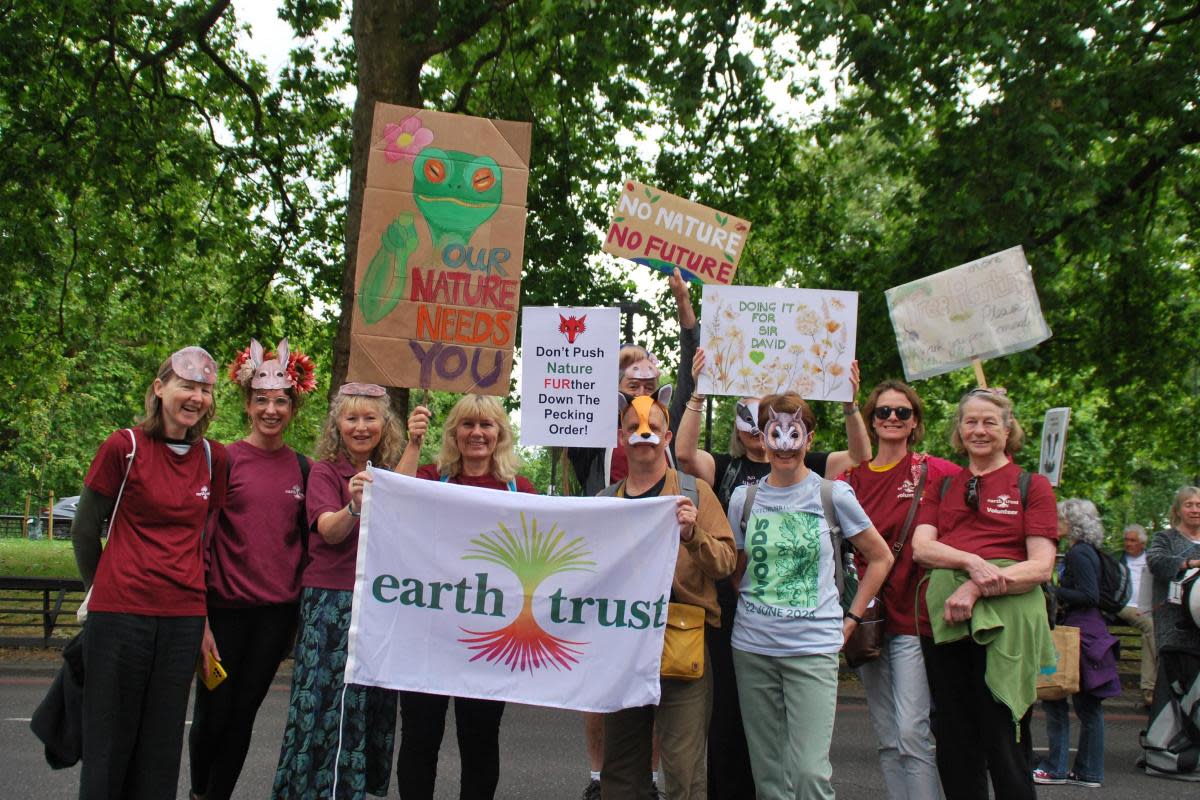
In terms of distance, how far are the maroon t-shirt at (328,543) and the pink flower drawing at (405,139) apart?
1630mm

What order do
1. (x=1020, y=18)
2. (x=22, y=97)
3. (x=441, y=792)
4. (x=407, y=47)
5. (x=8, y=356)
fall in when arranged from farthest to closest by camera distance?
Result: (x=8, y=356) → (x=22, y=97) → (x=407, y=47) → (x=1020, y=18) → (x=441, y=792)

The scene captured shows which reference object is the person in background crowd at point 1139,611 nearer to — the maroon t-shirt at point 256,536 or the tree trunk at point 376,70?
the tree trunk at point 376,70

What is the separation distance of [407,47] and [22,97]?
4988 mm

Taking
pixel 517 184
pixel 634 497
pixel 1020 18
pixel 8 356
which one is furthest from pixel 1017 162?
pixel 8 356

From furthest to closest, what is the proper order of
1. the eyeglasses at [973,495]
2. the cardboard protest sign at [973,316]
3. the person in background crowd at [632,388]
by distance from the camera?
the cardboard protest sign at [973,316]
the person in background crowd at [632,388]
the eyeglasses at [973,495]

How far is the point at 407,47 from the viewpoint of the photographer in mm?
11328

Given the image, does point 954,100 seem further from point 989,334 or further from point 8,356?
point 8,356

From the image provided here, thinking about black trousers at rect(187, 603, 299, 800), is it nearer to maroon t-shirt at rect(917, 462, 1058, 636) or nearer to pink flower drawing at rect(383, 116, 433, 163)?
pink flower drawing at rect(383, 116, 433, 163)

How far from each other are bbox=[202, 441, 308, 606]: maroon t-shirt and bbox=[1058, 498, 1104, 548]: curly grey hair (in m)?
5.58

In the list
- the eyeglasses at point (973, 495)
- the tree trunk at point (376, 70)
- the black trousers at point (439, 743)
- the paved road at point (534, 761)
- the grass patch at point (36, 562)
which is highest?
the tree trunk at point (376, 70)

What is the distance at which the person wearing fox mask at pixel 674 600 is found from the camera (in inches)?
176

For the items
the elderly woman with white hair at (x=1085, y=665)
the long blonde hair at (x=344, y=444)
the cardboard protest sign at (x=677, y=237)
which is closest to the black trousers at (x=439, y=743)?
the long blonde hair at (x=344, y=444)

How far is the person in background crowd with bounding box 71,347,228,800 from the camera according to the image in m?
4.35

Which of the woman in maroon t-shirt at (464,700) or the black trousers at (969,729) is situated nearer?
the black trousers at (969,729)
